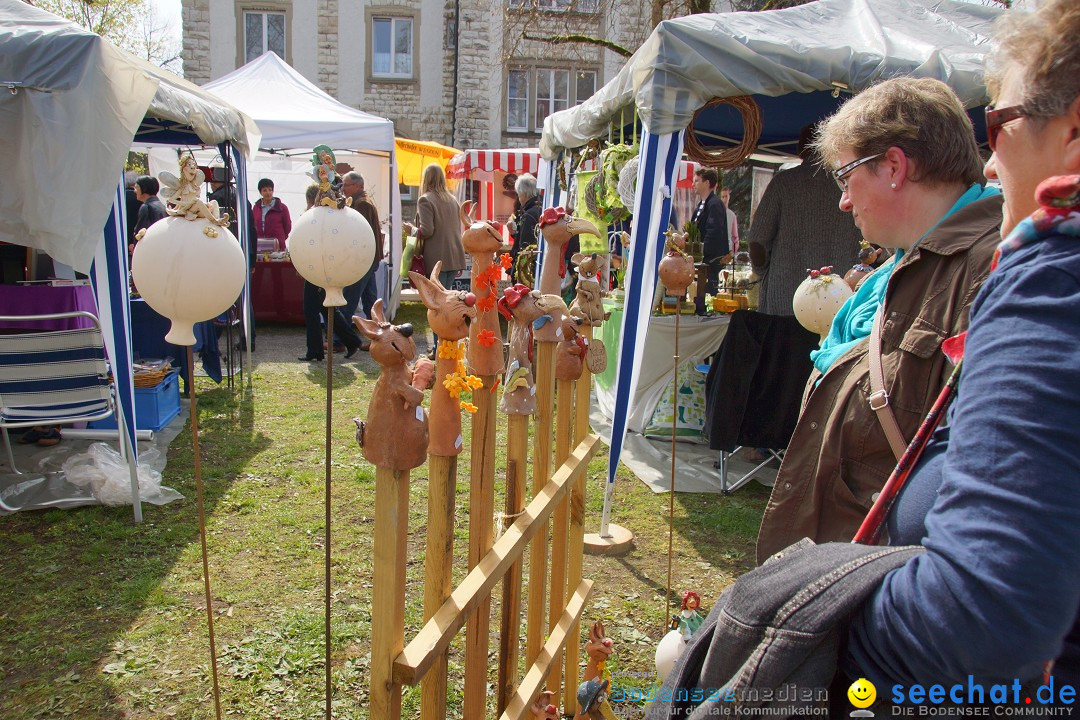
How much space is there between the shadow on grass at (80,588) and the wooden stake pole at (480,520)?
133 centimetres

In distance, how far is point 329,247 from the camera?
1980mm

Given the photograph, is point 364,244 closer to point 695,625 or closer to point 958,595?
point 695,625

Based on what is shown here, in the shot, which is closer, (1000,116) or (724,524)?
(1000,116)

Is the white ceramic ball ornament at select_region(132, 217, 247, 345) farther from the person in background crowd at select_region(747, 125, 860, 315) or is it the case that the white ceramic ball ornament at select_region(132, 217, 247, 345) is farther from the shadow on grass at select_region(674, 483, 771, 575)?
the person in background crowd at select_region(747, 125, 860, 315)

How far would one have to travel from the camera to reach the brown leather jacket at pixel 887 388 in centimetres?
124

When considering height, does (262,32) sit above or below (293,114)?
above

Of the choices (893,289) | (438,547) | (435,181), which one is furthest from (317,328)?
(893,289)

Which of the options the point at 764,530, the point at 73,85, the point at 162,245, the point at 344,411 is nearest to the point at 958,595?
the point at 764,530

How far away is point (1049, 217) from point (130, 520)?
159 inches

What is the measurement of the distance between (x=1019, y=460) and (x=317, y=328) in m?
7.25

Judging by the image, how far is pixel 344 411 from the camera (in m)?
5.85

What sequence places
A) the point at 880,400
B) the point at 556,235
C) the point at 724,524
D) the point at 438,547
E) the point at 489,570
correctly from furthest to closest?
the point at 724,524
the point at 556,235
the point at 489,570
the point at 438,547
the point at 880,400

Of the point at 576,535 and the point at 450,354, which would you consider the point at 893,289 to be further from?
the point at 576,535

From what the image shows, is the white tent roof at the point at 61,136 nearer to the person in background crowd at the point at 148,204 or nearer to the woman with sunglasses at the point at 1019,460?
the person in background crowd at the point at 148,204
